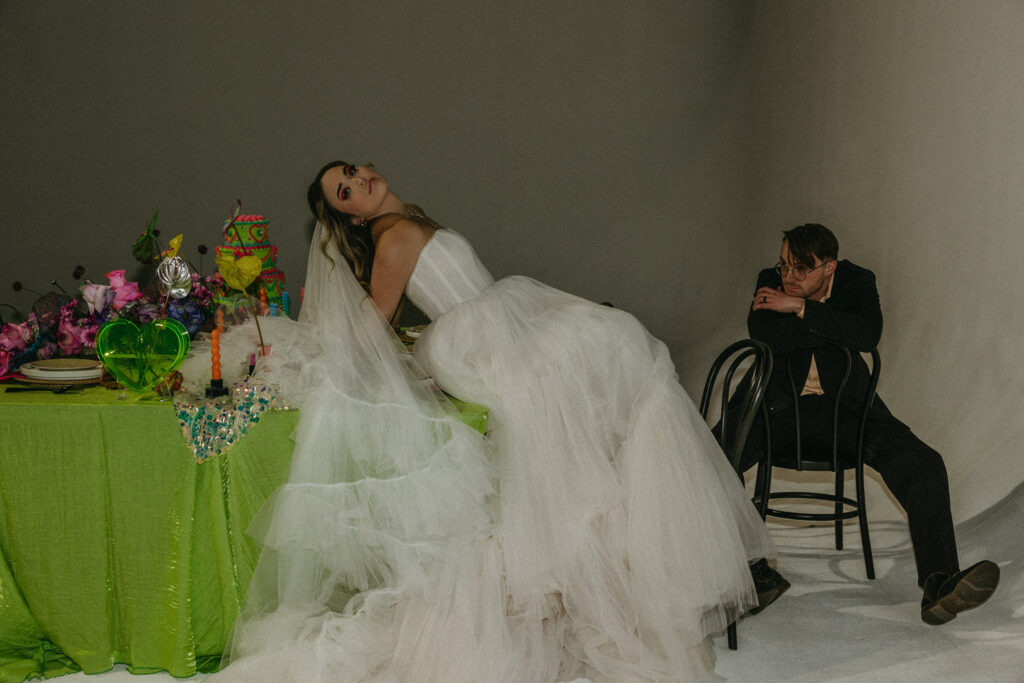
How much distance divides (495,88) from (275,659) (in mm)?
3320

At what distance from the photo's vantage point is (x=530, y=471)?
247cm

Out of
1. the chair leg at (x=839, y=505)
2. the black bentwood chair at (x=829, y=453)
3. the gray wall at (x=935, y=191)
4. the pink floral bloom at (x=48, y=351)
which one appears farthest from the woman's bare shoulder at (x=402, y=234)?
the gray wall at (x=935, y=191)

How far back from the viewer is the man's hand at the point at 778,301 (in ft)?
10.0

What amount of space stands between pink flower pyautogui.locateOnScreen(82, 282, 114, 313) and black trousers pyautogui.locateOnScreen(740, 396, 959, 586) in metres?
2.13

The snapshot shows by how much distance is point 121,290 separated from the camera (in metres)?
2.66

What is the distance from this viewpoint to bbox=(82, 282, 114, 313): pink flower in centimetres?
264

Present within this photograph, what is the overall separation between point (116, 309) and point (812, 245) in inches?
94.3

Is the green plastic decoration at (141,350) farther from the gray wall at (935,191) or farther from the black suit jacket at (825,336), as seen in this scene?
the gray wall at (935,191)

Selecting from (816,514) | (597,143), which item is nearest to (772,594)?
(816,514)

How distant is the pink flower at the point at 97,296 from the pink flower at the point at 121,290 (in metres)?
0.03

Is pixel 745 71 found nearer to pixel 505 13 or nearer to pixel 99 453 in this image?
pixel 505 13

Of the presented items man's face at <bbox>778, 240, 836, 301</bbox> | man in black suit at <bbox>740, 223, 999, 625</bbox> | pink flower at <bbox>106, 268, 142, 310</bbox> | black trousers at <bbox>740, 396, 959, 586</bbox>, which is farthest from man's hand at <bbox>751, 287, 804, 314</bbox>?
pink flower at <bbox>106, 268, 142, 310</bbox>

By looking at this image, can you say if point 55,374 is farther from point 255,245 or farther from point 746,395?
point 746,395

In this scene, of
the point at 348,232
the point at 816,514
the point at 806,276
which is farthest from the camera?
the point at 806,276
